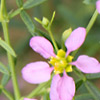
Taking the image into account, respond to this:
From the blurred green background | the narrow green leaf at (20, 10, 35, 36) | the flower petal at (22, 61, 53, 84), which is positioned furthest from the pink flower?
the blurred green background

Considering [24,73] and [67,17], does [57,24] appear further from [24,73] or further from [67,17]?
[24,73]

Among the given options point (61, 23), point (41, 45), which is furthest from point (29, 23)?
point (61, 23)

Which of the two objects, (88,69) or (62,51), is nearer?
(88,69)

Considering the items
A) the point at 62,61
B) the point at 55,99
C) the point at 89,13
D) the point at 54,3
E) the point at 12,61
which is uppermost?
the point at 54,3

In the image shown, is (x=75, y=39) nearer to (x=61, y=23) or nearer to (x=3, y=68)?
(x=3, y=68)

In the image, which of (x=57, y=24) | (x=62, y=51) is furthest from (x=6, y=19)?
(x=57, y=24)

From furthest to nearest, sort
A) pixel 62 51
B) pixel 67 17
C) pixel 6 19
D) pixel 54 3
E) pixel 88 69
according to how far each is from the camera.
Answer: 1. pixel 54 3
2. pixel 67 17
3. pixel 6 19
4. pixel 62 51
5. pixel 88 69

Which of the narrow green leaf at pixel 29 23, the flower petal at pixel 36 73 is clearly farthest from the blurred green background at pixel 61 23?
the flower petal at pixel 36 73
